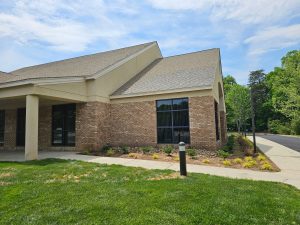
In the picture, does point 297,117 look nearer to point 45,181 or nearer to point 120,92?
point 120,92

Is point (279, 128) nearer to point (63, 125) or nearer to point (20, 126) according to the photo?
point (63, 125)

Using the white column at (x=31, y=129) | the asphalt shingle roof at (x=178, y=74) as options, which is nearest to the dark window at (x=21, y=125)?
the white column at (x=31, y=129)

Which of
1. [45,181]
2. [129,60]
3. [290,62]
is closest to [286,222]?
[45,181]

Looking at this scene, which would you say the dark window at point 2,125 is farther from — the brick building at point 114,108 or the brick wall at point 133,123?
the brick wall at point 133,123

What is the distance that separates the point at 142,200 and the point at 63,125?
11.7 metres

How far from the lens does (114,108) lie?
15445 millimetres

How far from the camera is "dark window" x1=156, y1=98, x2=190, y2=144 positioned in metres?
13.4

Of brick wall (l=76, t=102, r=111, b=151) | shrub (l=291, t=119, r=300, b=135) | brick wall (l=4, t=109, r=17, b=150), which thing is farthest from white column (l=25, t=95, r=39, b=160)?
shrub (l=291, t=119, r=300, b=135)

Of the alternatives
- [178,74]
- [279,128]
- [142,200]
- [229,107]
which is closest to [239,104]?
[229,107]

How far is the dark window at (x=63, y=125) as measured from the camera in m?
14.9

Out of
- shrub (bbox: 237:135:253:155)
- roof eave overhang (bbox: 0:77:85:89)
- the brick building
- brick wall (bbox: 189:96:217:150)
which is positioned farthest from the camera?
shrub (bbox: 237:135:253:155)

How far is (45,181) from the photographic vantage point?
672 centimetres

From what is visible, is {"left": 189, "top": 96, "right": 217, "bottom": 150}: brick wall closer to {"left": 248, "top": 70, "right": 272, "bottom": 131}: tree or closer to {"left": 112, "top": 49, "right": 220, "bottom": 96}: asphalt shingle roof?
{"left": 112, "top": 49, "right": 220, "bottom": 96}: asphalt shingle roof

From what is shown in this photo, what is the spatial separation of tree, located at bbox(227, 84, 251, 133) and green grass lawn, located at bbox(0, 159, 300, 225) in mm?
50874
